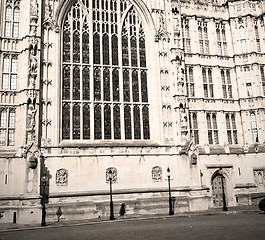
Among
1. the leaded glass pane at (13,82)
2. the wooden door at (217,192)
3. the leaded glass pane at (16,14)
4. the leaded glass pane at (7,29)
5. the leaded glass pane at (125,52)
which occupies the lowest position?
the wooden door at (217,192)

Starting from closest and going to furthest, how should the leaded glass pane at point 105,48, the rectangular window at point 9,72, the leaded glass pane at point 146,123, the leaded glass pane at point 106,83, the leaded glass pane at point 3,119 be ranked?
the leaded glass pane at point 3,119
the rectangular window at point 9,72
the leaded glass pane at point 106,83
the leaded glass pane at point 146,123
the leaded glass pane at point 105,48

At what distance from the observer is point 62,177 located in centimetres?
2633

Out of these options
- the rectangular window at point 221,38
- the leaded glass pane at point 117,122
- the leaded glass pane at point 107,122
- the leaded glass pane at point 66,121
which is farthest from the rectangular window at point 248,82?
the leaded glass pane at point 66,121

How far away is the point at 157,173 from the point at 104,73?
10613mm

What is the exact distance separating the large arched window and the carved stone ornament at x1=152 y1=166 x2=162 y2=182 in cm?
301

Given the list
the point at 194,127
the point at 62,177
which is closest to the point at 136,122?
the point at 194,127

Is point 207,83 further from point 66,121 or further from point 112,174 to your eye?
point 66,121

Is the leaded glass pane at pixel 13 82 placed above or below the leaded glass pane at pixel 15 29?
below

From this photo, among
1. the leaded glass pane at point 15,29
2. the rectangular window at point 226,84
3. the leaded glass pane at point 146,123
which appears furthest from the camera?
the rectangular window at point 226,84

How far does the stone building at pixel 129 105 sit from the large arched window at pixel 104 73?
0.32 feet

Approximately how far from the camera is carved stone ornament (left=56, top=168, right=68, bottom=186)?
1033 inches

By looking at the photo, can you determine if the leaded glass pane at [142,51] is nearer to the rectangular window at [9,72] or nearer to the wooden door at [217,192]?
the rectangular window at [9,72]

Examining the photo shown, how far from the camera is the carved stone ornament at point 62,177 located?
86.1 ft

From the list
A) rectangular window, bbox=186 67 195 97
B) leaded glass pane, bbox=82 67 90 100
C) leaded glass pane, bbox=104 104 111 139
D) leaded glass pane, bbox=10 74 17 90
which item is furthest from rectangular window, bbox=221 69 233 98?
leaded glass pane, bbox=10 74 17 90
